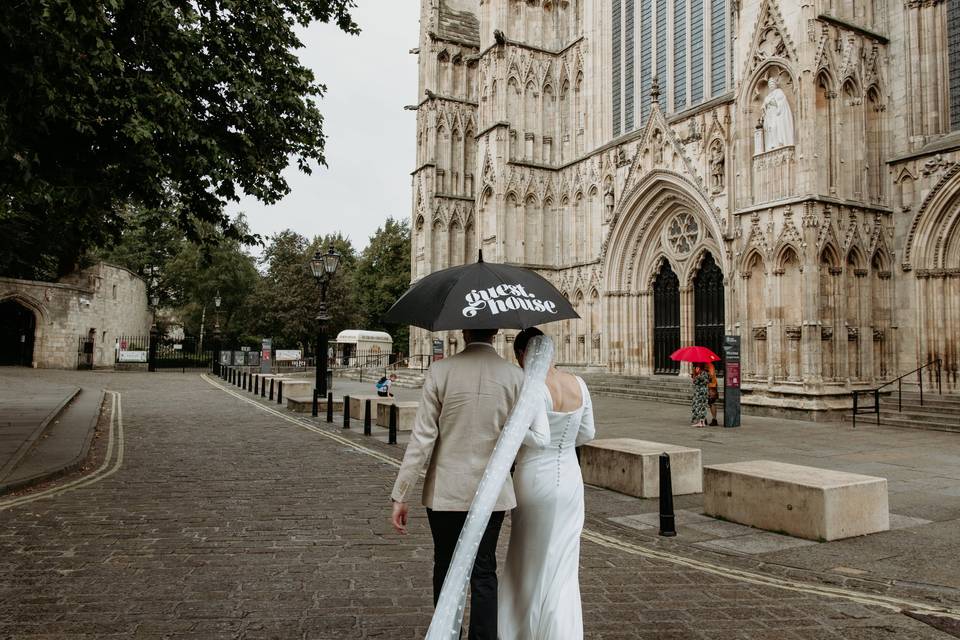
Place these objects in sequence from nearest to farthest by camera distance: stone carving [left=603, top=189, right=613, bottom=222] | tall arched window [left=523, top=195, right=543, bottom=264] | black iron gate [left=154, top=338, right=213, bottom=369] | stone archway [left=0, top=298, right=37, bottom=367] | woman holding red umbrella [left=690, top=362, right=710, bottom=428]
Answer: woman holding red umbrella [left=690, top=362, right=710, bottom=428], stone carving [left=603, top=189, right=613, bottom=222], tall arched window [left=523, top=195, right=543, bottom=264], stone archway [left=0, top=298, right=37, bottom=367], black iron gate [left=154, top=338, right=213, bottom=369]

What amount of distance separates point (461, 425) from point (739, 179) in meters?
19.2

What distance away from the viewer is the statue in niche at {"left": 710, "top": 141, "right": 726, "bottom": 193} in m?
21.6

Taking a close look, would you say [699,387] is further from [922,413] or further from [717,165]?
[717,165]

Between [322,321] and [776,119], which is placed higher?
[776,119]

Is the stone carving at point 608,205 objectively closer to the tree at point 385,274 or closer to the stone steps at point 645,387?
the stone steps at point 645,387

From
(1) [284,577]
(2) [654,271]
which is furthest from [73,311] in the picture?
(1) [284,577]

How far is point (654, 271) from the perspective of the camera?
25.7 metres

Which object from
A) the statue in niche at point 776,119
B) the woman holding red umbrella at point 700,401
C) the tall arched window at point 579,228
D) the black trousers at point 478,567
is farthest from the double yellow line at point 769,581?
the tall arched window at point 579,228

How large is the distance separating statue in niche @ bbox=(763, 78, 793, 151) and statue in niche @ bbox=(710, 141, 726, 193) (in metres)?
2.50

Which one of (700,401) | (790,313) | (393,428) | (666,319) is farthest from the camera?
(666,319)

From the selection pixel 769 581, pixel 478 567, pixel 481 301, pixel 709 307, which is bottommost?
pixel 769 581

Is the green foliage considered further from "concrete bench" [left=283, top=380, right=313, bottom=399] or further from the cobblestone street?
the cobblestone street

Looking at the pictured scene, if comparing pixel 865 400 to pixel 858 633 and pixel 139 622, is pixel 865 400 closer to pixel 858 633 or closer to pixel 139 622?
pixel 858 633

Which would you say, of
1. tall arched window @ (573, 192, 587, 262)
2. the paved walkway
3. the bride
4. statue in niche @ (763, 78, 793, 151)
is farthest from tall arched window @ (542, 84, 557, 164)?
the bride
